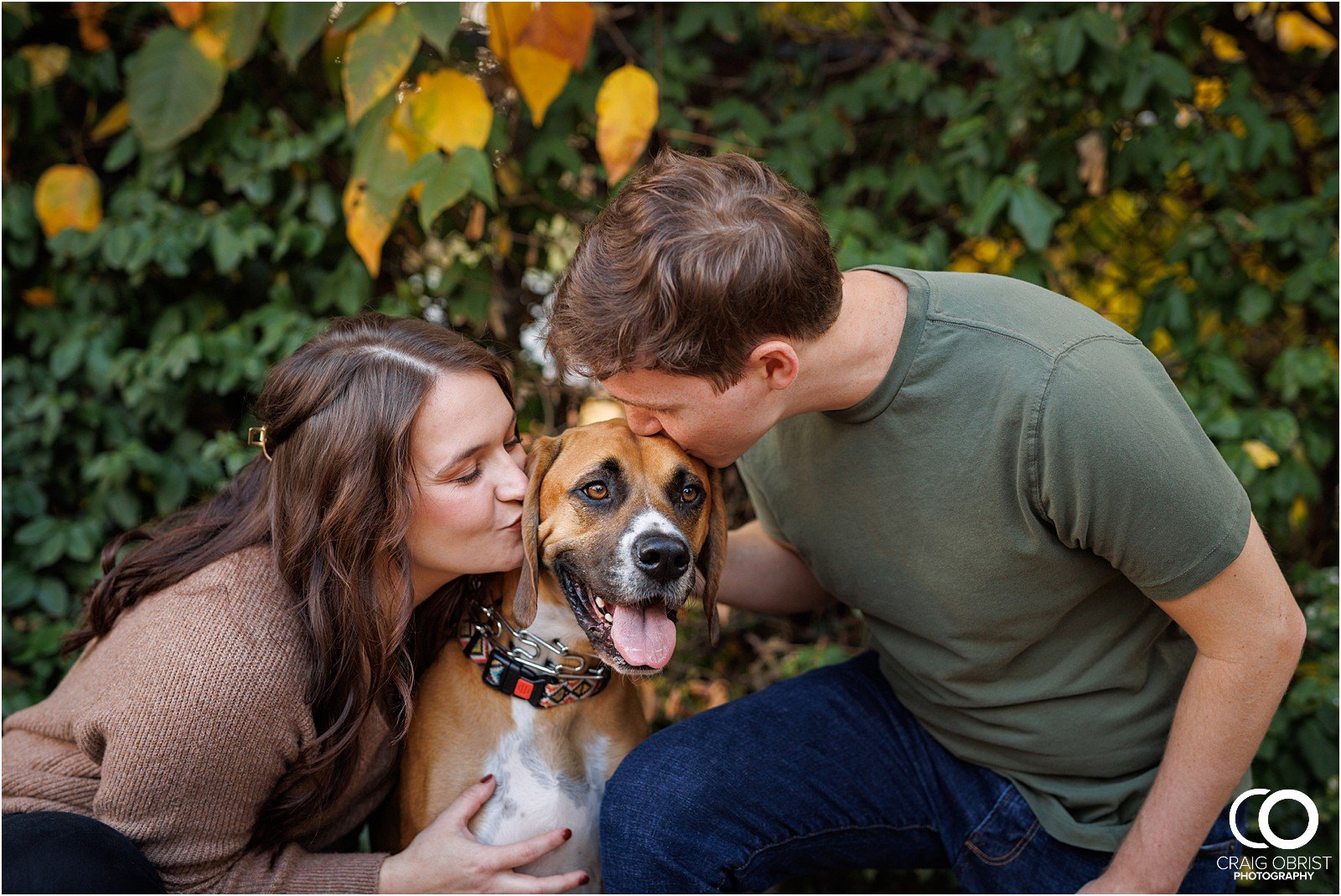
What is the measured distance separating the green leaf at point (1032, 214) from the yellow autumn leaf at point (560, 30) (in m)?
1.27

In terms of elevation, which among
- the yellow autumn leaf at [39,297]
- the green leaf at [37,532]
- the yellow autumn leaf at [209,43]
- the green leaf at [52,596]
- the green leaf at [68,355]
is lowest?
the green leaf at [52,596]

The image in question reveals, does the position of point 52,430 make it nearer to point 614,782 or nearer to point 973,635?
point 614,782

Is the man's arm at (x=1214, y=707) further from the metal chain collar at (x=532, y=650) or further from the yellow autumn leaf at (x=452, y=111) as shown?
the yellow autumn leaf at (x=452, y=111)

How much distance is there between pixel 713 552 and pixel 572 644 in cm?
38

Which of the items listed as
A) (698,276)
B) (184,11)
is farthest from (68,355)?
(698,276)

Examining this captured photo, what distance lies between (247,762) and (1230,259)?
2.99 m

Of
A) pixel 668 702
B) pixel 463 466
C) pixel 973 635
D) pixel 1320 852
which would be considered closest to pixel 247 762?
pixel 463 466

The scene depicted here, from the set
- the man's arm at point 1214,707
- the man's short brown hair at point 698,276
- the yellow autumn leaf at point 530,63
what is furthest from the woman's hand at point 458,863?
the yellow autumn leaf at point 530,63

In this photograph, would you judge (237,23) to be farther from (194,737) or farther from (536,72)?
(194,737)

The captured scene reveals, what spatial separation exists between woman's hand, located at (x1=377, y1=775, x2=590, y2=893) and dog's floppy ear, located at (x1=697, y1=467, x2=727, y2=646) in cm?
61

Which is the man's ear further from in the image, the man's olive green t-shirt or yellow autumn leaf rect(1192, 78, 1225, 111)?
yellow autumn leaf rect(1192, 78, 1225, 111)

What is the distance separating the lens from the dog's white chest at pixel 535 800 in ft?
7.43

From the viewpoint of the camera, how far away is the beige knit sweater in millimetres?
1908

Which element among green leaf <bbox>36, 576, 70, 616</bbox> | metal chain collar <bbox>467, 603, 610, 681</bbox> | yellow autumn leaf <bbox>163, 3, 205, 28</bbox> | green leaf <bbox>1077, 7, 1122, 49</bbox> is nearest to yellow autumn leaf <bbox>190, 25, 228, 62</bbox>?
yellow autumn leaf <bbox>163, 3, 205, 28</bbox>
